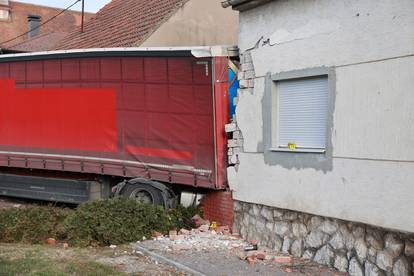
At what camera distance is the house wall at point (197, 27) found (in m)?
15.4

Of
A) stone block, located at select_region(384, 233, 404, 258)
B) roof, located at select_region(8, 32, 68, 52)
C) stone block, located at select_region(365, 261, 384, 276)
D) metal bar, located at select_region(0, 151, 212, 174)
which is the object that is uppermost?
roof, located at select_region(8, 32, 68, 52)

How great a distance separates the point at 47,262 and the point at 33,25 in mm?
31382

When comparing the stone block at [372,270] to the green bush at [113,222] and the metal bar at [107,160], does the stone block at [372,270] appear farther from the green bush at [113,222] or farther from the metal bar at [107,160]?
the green bush at [113,222]

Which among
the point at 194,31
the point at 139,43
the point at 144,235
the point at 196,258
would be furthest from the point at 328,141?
the point at 194,31

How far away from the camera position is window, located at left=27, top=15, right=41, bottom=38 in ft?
114

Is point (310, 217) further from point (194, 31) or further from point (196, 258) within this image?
point (194, 31)

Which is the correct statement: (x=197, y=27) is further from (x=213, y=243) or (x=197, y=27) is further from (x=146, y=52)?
(x=213, y=243)

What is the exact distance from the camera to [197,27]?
53.8 feet

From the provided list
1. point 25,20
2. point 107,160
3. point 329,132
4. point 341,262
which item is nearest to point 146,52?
point 107,160

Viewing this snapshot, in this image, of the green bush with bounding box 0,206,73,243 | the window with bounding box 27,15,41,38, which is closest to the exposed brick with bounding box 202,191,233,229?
the green bush with bounding box 0,206,73,243

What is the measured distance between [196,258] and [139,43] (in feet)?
28.7

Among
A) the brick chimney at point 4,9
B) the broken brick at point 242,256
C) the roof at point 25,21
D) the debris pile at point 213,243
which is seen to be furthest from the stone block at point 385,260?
the brick chimney at point 4,9

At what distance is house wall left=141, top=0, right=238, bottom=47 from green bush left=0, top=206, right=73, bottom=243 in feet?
22.1

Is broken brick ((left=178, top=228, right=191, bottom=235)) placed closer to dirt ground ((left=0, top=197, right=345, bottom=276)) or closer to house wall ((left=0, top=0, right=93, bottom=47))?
dirt ground ((left=0, top=197, right=345, bottom=276))
